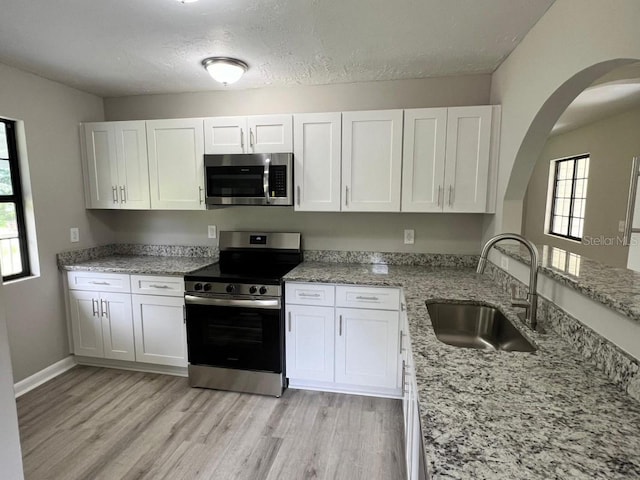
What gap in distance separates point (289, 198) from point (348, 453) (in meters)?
1.77

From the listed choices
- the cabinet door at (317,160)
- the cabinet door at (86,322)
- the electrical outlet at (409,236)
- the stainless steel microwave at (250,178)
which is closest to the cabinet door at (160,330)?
the cabinet door at (86,322)

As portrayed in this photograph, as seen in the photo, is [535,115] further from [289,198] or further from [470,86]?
[289,198]

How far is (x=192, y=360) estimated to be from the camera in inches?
105

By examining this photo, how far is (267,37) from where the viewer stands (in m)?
2.00

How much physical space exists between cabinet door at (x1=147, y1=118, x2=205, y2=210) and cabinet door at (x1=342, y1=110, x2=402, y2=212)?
121cm

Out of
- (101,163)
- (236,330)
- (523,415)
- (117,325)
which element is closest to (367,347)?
(236,330)

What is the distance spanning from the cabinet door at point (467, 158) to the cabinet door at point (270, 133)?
3.95 feet

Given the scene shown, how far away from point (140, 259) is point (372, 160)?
7.50 feet

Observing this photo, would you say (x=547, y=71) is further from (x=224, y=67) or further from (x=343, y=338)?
(x=343, y=338)

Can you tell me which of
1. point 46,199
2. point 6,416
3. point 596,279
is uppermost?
point 46,199

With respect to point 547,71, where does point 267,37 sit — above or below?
above

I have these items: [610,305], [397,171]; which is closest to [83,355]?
[397,171]

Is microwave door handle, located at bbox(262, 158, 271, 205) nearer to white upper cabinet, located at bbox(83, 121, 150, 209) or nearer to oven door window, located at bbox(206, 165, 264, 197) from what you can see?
oven door window, located at bbox(206, 165, 264, 197)

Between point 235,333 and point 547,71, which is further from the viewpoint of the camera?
point 235,333
